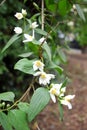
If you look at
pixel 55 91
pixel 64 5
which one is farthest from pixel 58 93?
pixel 64 5

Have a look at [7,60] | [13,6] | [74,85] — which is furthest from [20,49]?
[74,85]

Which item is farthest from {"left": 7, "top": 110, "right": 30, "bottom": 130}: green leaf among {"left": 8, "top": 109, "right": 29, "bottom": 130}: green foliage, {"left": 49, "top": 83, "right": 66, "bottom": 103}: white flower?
{"left": 49, "top": 83, "right": 66, "bottom": 103}: white flower

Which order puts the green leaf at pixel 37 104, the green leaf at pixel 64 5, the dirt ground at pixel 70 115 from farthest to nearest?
the dirt ground at pixel 70 115
the green leaf at pixel 64 5
the green leaf at pixel 37 104

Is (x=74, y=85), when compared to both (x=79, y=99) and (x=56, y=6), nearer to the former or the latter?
(x=79, y=99)

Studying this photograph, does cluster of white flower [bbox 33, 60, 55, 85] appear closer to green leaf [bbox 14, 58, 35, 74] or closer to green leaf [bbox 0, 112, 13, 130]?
green leaf [bbox 14, 58, 35, 74]

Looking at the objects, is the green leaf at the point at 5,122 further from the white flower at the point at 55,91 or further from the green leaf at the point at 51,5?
the green leaf at the point at 51,5

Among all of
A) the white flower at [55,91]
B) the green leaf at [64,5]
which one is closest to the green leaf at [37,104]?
the white flower at [55,91]

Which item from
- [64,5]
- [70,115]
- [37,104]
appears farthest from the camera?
[70,115]

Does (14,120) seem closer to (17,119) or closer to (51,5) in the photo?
(17,119)

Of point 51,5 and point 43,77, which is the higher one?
point 51,5
